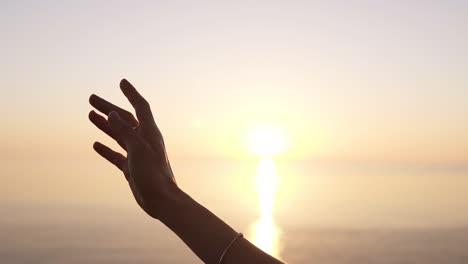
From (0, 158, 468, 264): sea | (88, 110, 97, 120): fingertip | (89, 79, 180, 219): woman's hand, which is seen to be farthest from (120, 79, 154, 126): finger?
(0, 158, 468, 264): sea

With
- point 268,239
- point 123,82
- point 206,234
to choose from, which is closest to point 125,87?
point 123,82

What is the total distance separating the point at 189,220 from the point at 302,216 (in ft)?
660

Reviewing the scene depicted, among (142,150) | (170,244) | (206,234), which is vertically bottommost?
(206,234)

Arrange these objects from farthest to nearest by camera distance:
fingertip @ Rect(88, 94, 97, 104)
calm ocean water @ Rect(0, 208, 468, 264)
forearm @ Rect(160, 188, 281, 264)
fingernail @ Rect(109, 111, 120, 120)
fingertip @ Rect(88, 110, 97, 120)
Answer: calm ocean water @ Rect(0, 208, 468, 264)
fingertip @ Rect(88, 110, 97, 120)
fingertip @ Rect(88, 94, 97, 104)
fingernail @ Rect(109, 111, 120, 120)
forearm @ Rect(160, 188, 281, 264)

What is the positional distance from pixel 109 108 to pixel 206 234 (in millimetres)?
676

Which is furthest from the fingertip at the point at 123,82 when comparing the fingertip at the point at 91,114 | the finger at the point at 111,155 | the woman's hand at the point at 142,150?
the finger at the point at 111,155

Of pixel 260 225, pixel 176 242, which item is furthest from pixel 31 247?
pixel 260 225

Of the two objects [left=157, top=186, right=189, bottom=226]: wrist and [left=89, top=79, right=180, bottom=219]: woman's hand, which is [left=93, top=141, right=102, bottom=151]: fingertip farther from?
[left=157, top=186, right=189, bottom=226]: wrist

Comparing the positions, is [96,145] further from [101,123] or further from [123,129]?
[123,129]

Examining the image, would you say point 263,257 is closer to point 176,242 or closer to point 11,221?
point 176,242

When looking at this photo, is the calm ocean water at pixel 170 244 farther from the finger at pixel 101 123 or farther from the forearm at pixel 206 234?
the forearm at pixel 206 234

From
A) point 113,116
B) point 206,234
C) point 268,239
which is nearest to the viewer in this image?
point 206,234

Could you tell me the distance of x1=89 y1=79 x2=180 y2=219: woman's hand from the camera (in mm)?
2164

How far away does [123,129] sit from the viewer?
2.17 metres
